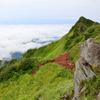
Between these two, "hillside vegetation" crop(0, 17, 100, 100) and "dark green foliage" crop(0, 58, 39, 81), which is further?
"dark green foliage" crop(0, 58, 39, 81)

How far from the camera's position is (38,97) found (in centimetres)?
1850

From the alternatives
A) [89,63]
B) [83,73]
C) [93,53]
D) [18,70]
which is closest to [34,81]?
[18,70]

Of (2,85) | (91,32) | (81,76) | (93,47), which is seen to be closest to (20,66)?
(2,85)

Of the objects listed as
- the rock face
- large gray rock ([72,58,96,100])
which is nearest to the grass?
large gray rock ([72,58,96,100])

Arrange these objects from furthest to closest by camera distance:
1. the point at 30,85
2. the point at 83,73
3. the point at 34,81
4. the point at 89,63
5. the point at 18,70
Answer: the point at 18,70, the point at 34,81, the point at 30,85, the point at 83,73, the point at 89,63

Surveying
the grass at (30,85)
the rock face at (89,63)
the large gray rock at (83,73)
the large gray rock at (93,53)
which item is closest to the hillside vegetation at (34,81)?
the grass at (30,85)

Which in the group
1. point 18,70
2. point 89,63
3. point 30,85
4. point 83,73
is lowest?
point 30,85

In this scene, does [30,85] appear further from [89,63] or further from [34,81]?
[89,63]

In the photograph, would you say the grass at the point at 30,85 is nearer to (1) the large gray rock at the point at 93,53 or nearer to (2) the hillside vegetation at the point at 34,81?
(2) the hillside vegetation at the point at 34,81

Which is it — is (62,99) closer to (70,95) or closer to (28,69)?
(70,95)

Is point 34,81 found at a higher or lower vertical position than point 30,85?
higher

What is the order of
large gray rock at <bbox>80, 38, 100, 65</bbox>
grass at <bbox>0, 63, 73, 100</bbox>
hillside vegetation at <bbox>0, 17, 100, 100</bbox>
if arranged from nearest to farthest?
1. large gray rock at <bbox>80, 38, 100, 65</bbox>
2. hillside vegetation at <bbox>0, 17, 100, 100</bbox>
3. grass at <bbox>0, 63, 73, 100</bbox>

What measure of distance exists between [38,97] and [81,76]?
11.7 metres

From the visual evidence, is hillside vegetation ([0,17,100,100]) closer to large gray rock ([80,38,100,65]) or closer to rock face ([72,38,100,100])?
rock face ([72,38,100,100])
